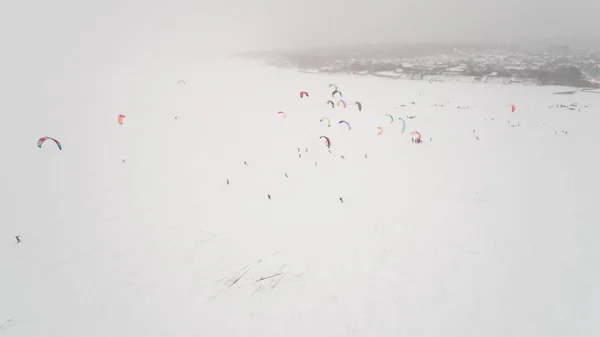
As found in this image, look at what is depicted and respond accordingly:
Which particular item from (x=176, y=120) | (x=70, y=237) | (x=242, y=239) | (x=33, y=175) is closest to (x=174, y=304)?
(x=242, y=239)

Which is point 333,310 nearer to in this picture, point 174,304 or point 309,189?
point 174,304

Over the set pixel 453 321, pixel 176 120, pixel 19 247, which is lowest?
pixel 453 321

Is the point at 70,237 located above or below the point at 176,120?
below

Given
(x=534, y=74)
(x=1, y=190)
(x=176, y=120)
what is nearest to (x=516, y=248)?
(x=1, y=190)

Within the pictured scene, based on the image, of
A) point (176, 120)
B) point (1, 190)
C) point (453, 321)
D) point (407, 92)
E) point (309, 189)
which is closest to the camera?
point (453, 321)

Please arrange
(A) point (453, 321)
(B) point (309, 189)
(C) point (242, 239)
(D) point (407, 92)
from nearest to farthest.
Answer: (A) point (453, 321)
(C) point (242, 239)
(B) point (309, 189)
(D) point (407, 92)

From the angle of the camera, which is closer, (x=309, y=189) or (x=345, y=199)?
(x=345, y=199)

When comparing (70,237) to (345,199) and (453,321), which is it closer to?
(345,199)
